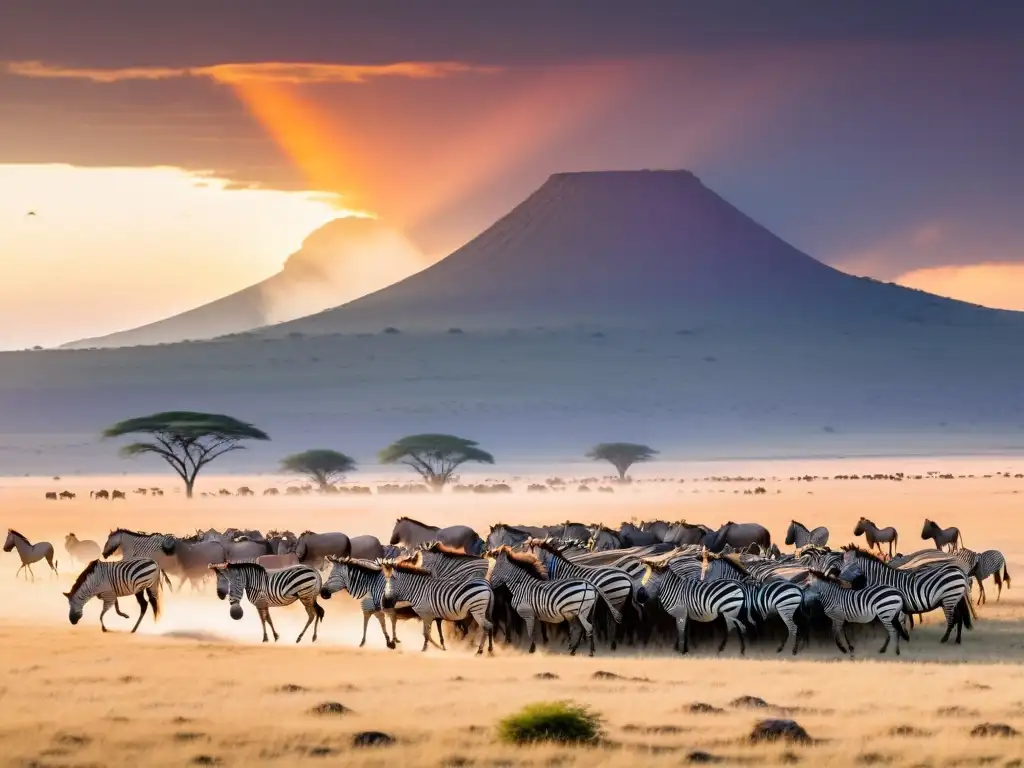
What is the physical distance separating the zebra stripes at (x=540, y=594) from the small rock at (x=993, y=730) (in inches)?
277

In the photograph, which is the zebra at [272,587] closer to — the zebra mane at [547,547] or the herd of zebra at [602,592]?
the herd of zebra at [602,592]

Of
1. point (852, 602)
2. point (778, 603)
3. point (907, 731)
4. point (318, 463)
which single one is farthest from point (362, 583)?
point (318, 463)

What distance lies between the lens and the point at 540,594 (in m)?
24.0

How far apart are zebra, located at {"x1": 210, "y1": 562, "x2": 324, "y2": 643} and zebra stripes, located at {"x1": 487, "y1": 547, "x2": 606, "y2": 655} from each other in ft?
9.18

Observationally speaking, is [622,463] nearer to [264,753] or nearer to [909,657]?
[909,657]

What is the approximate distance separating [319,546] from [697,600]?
12200 mm

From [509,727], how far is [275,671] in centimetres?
614

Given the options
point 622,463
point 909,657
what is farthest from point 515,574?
point 622,463

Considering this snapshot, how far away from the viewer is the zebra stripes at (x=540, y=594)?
23.8 meters

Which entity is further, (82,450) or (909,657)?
(82,450)

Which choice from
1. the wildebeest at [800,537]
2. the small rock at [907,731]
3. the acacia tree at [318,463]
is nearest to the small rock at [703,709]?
the small rock at [907,731]

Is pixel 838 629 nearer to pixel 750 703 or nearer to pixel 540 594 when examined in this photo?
pixel 540 594

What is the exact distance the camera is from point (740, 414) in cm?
18550

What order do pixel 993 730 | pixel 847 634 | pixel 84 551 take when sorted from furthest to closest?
pixel 84 551, pixel 847 634, pixel 993 730
